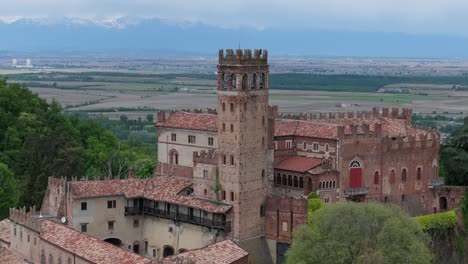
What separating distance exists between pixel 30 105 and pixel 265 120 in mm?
50388

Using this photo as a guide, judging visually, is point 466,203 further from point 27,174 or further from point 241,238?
point 27,174

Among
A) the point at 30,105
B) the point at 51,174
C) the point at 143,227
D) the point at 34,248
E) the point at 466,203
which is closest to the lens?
the point at 34,248

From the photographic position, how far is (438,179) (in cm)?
7962

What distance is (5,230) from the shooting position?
7062 cm

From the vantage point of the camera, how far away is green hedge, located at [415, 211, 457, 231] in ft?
236

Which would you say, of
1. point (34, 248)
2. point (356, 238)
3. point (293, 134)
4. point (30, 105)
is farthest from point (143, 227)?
point (30, 105)

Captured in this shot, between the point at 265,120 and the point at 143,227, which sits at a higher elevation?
the point at 265,120

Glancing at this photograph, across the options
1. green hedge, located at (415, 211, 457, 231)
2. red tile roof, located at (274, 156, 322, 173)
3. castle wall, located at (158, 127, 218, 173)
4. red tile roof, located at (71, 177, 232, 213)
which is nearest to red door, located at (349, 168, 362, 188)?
red tile roof, located at (274, 156, 322, 173)

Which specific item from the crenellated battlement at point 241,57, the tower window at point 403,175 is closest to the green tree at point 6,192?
the crenellated battlement at point 241,57

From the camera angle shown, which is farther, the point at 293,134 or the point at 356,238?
the point at 293,134

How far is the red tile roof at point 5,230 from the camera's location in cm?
6938

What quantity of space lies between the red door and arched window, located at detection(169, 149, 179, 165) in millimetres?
14962

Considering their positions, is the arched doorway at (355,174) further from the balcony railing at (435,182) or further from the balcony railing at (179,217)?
the balcony railing at (179,217)

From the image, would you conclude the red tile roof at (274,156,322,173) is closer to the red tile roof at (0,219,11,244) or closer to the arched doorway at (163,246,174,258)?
the arched doorway at (163,246,174,258)
